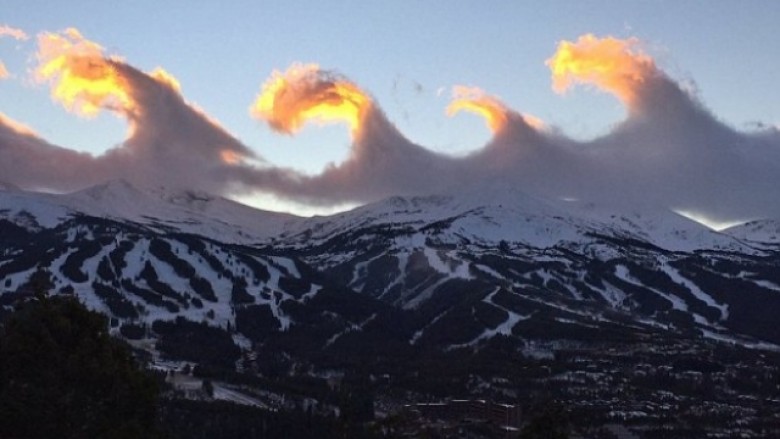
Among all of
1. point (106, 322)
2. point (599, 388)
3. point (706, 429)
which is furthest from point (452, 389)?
point (106, 322)

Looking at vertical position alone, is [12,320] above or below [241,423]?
above

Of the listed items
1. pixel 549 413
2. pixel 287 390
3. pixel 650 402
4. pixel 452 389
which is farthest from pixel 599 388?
pixel 549 413

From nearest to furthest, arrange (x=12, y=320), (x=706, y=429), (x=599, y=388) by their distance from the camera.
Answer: (x=12, y=320), (x=706, y=429), (x=599, y=388)

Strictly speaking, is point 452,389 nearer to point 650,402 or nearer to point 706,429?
point 650,402

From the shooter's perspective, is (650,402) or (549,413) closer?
(549,413)

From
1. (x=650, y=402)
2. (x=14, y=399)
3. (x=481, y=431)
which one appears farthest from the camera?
(x=650, y=402)

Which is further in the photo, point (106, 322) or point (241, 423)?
point (241, 423)

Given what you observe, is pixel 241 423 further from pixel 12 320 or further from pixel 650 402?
pixel 12 320

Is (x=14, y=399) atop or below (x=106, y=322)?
below

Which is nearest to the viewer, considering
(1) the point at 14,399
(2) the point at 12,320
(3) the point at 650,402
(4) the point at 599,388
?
(1) the point at 14,399
